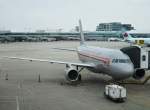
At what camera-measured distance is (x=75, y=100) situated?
62.8ft

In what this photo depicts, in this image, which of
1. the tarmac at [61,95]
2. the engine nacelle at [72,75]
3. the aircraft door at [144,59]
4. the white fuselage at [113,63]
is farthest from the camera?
the engine nacelle at [72,75]

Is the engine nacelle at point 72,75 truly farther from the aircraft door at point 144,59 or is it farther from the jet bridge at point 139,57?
the aircraft door at point 144,59

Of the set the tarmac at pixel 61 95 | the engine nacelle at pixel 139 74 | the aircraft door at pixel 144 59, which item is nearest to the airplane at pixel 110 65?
the engine nacelle at pixel 139 74

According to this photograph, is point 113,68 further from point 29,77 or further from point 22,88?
point 29,77

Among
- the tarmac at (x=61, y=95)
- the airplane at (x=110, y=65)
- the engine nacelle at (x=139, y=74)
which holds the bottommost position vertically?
the tarmac at (x=61, y=95)

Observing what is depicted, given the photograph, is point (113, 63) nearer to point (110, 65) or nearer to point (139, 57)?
point (110, 65)

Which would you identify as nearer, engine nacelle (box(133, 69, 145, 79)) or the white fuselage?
the white fuselage

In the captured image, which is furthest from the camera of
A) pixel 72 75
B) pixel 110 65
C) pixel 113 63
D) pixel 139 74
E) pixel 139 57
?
pixel 139 74

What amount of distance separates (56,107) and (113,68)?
735 cm

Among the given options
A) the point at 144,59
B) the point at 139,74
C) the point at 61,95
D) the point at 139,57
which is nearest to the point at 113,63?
the point at 139,57

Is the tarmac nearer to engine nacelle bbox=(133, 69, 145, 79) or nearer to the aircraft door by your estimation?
engine nacelle bbox=(133, 69, 145, 79)

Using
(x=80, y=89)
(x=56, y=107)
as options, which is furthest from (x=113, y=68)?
(x=56, y=107)

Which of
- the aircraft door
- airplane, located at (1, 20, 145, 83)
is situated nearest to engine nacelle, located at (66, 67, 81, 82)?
airplane, located at (1, 20, 145, 83)

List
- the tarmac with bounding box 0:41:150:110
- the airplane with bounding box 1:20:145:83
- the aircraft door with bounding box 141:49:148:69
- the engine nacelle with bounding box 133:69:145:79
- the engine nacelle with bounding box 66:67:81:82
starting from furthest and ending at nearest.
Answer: the engine nacelle with bounding box 133:69:145:79 → the engine nacelle with bounding box 66:67:81:82 → the aircraft door with bounding box 141:49:148:69 → the airplane with bounding box 1:20:145:83 → the tarmac with bounding box 0:41:150:110
